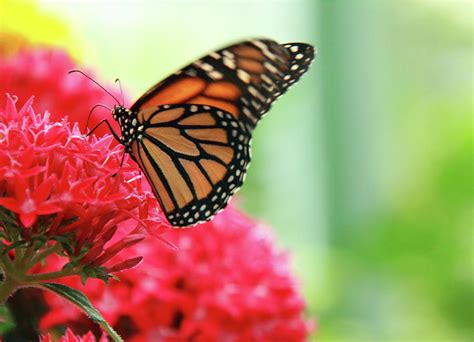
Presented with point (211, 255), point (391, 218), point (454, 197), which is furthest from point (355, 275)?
point (211, 255)

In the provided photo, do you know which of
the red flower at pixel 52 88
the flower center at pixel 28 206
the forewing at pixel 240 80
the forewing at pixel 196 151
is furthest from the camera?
the red flower at pixel 52 88

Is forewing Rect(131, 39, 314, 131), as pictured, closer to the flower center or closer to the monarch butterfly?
the monarch butterfly

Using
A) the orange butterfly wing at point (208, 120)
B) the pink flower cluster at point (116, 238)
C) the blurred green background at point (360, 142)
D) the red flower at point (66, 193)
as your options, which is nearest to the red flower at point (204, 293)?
the pink flower cluster at point (116, 238)

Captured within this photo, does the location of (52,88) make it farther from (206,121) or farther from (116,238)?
(116,238)

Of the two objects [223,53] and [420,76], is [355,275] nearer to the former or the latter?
[420,76]

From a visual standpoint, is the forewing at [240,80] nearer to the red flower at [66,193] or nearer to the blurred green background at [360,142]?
the red flower at [66,193]

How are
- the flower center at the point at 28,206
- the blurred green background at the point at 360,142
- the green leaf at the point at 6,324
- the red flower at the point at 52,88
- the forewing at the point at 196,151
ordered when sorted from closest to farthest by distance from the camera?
the flower center at the point at 28,206
the green leaf at the point at 6,324
the forewing at the point at 196,151
the red flower at the point at 52,88
the blurred green background at the point at 360,142

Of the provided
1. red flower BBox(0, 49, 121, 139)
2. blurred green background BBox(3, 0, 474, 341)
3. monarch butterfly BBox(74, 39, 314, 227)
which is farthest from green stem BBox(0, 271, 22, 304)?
blurred green background BBox(3, 0, 474, 341)

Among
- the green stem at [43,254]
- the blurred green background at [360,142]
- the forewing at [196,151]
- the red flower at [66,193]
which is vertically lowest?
the green stem at [43,254]
